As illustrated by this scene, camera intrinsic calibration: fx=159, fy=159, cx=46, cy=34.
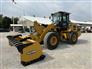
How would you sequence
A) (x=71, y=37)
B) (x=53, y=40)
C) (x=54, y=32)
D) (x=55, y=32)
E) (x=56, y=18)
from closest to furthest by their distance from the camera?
(x=53, y=40) → (x=54, y=32) → (x=55, y=32) → (x=71, y=37) → (x=56, y=18)

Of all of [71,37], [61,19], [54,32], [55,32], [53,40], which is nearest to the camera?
[53,40]

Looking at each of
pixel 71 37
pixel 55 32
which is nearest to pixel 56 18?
pixel 71 37

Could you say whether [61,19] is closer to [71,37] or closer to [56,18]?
[56,18]

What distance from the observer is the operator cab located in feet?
34.9

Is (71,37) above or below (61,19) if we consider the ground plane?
below

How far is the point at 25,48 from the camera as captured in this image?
6.25 metres

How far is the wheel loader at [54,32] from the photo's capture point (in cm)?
860

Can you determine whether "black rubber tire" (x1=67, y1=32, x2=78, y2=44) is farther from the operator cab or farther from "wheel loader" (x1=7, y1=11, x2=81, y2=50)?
the operator cab

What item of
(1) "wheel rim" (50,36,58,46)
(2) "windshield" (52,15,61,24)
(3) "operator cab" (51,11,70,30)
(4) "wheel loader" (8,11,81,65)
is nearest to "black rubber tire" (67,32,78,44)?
(4) "wheel loader" (8,11,81,65)

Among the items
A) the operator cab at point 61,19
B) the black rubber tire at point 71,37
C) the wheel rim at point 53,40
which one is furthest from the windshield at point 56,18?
the wheel rim at point 53,40

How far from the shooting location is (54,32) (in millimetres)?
8945

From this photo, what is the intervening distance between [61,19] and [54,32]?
6.74 ft

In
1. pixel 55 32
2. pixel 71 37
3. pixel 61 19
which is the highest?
pixel 61 19

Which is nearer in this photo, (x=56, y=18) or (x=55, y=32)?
(x=55, y=32)
